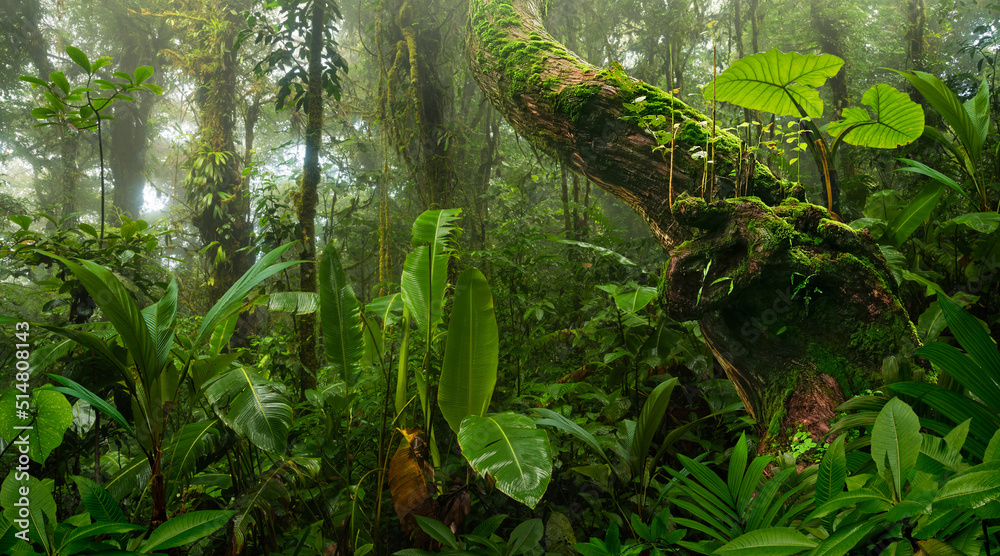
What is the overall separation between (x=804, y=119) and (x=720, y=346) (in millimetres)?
1105

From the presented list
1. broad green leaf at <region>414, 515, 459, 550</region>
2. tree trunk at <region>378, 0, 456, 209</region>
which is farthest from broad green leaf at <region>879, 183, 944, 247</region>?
tree trunk at <region>378, 0, 456, 209</region>

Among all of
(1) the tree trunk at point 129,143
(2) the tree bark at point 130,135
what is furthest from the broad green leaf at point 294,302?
(1) the tree trunk at point 129,143

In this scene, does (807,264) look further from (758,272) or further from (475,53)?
(475,53)

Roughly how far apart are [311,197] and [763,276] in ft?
10.0

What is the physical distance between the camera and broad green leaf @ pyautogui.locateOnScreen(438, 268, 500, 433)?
195 centimetres

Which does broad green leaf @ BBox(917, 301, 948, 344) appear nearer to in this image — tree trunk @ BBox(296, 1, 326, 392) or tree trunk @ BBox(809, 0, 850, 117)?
tree trunk @ BBox(296, 1, 326, 392)

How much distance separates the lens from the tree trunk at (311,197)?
330 cm

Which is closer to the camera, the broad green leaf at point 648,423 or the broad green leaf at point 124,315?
the broad green leaf at point 124,315

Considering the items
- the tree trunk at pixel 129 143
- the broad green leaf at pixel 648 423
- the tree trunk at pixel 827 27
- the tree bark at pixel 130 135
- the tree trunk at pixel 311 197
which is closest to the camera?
the broad green leaf at pixel 648 423

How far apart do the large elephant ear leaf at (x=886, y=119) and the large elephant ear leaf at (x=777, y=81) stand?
0.19 m

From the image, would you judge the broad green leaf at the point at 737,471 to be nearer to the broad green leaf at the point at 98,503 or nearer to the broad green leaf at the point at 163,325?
the broad green leaf at the point at 98,503

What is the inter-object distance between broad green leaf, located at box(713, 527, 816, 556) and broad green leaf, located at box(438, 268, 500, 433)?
1180mm

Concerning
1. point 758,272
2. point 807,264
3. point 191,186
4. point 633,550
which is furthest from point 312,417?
point 191,186

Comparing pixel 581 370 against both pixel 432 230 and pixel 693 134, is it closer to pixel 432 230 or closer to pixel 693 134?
pixel 432 230
